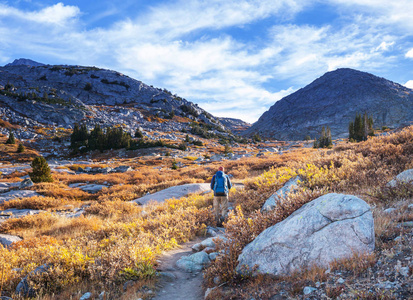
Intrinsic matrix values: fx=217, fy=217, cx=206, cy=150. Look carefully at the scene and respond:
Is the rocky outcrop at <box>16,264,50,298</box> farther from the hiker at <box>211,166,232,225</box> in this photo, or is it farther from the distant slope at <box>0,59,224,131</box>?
the distant slope at <box>0,59,224,131</box>

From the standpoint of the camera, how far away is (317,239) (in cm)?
386

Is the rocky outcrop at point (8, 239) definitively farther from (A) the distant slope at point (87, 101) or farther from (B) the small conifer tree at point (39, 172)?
(A) the distant slope at point (87, 101)

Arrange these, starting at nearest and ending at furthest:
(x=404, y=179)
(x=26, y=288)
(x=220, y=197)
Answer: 1. (x=26, y=288)
2. (x=404, y=179)
3. (x=220, y=197)

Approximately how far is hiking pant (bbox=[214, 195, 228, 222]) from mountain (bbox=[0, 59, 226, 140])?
72.3m

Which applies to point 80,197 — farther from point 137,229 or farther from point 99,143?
point 99,143

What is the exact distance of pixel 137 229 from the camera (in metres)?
7.78

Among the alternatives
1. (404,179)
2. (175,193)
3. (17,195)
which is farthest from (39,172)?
(404,179)

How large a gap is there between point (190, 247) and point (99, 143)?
54.3m

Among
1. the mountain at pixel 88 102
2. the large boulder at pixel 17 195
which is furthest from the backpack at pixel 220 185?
the mountain at pixel 88 102

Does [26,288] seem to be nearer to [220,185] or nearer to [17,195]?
[220,185]

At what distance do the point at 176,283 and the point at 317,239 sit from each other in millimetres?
3132

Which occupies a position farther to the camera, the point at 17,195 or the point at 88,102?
the point at 88,102

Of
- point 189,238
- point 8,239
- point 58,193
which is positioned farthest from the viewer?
point 58,193

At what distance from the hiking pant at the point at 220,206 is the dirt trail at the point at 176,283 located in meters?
3.48
